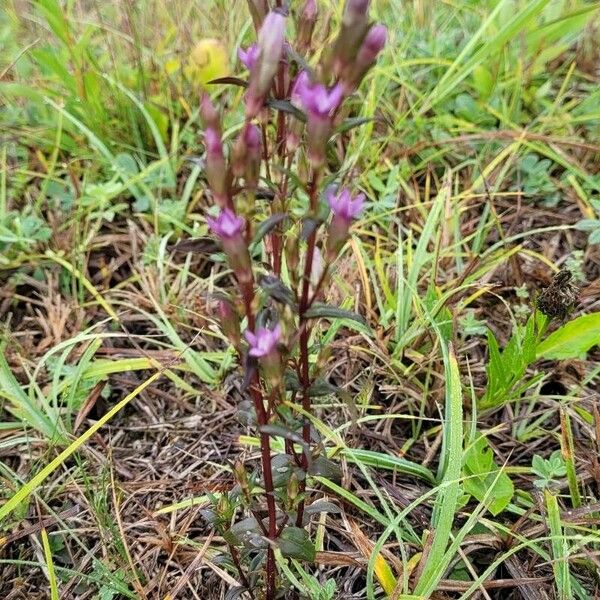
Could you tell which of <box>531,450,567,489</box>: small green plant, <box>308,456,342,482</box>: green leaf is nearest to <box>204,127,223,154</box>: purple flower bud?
<box>308,456,342,482</box>: green leaf

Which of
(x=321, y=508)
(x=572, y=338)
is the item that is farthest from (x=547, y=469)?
(x=321, y=508)

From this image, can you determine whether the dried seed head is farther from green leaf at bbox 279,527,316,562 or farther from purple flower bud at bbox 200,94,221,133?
purple flower bud at bbox 200,94,221,133

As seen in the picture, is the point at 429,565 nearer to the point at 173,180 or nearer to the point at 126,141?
the point at 173,180

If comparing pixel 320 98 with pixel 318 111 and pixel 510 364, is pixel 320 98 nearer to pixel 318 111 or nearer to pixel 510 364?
pixel 318 111

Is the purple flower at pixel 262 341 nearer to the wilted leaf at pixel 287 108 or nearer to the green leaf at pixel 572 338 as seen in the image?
the wilted leaf at pixel 287 108

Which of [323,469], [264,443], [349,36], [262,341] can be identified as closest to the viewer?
[349,36]

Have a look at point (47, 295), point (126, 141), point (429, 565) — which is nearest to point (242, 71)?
point (126, 141)
